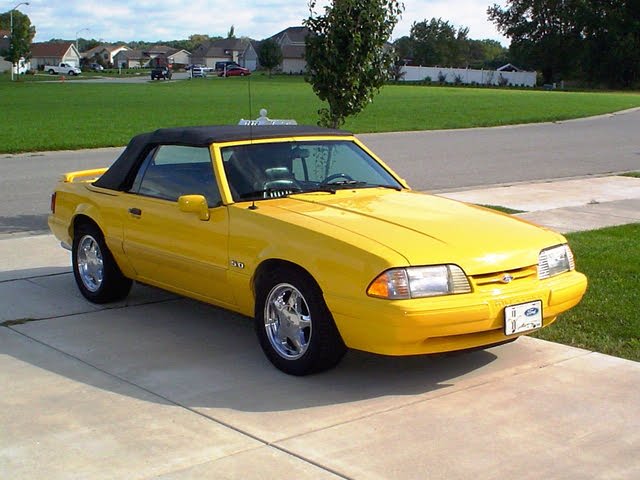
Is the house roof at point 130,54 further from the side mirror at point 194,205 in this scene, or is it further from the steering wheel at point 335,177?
the side mirror at point 194,205

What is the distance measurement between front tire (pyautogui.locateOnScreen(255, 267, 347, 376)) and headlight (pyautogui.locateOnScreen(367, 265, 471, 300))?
0.43 meters

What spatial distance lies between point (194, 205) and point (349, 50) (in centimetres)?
523

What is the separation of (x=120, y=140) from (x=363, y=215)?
18366 millimetres

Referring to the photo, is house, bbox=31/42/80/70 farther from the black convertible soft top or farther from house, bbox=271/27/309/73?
the black convertible soft top

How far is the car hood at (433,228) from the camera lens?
17.0ft

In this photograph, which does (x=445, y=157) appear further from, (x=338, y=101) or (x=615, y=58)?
(x=615, y=58)

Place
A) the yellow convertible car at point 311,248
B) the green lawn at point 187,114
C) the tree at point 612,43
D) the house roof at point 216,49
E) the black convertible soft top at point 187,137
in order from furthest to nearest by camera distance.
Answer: the house roof at point 216,49 → the tree at point 612,43 → the green lawn at point 187,114 → the black convertible soft top at point 187,137 → the yellow convertible car at point 311,248

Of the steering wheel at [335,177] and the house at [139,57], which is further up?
the house at [139,57]

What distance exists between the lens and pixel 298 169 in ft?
21.5

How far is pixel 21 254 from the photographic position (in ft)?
30.0

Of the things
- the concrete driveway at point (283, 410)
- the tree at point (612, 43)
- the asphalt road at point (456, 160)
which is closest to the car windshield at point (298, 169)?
the concrete driveway at point (283, 410)

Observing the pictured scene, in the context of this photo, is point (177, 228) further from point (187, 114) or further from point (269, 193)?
point (187, 114)

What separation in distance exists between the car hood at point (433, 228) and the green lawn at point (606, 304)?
0.84 metres

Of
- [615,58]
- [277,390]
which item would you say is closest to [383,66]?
[277,390]
